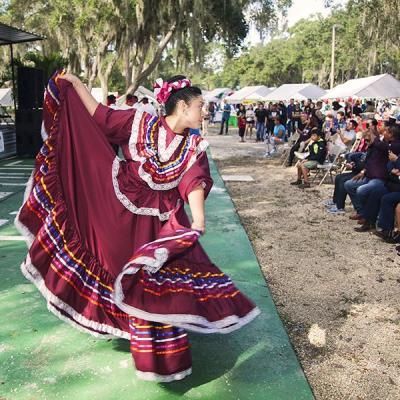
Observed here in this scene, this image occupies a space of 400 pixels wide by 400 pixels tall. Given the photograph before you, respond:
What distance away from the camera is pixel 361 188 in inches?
260

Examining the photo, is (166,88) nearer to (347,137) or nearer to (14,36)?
(347,137)

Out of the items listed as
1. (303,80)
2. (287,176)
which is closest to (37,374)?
(287,176)

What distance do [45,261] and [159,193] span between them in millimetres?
770

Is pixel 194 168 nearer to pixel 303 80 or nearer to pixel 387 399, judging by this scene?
pixel 387 399

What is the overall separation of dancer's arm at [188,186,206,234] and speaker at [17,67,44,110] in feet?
38.8

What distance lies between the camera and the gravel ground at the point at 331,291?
10.1ft

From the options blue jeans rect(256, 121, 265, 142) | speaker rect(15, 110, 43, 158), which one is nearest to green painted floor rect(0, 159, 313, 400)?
speaker rect(15, 110, 43, 158)

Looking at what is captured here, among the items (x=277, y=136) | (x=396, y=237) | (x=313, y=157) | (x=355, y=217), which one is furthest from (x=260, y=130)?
(x=396, y=237)

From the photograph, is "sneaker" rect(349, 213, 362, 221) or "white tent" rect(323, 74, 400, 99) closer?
"sneaker" rect(349, 213, 362, 221)

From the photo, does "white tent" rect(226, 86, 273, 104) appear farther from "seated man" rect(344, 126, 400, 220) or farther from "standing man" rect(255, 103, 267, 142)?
"seated man" rect(344, 126, 400, 220)

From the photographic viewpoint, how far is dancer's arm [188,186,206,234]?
8.33ft

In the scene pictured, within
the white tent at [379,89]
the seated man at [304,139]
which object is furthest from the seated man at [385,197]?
the white tent at [379,89]

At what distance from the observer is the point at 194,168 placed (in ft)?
8.69

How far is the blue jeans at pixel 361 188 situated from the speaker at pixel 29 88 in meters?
9.35
